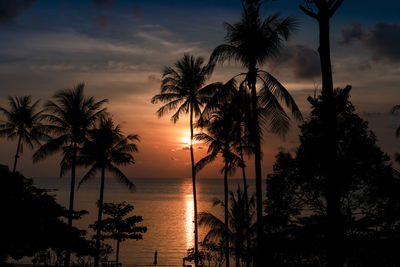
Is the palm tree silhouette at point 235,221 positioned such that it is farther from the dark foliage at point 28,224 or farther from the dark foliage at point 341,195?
the dark foliage at point 28,224

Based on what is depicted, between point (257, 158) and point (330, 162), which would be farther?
point (257, 158)

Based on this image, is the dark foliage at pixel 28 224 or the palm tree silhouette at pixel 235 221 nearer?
the dark foliage at pixel 28 224

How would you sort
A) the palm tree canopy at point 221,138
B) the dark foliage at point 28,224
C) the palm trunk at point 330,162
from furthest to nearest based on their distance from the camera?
the palm tree canopy at point 221,138
the dark foliage at point 28,224
the palm trunk at point 330,162

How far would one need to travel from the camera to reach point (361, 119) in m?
20.8

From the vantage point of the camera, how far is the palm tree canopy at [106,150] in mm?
32375

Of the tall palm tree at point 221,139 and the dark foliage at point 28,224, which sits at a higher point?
the tall palm tree at point 221,139

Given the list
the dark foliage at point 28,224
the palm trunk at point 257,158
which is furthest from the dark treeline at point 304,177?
the dark foliage at point 28,224

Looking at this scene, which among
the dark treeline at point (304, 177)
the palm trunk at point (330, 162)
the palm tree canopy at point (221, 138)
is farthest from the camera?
the palm tree canopy at point (221, 138)

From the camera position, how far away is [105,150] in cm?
3306

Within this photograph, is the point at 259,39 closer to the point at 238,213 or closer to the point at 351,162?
the point at 351,162

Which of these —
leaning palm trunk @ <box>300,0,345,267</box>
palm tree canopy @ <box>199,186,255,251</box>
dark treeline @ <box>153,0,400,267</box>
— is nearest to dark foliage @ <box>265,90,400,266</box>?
dark treeline @ <box>153,0,400,267</box>

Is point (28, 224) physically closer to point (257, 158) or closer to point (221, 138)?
point (257, 158)

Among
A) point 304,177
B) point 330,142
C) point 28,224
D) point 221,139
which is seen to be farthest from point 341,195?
point 28,224

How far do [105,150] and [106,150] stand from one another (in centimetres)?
14
